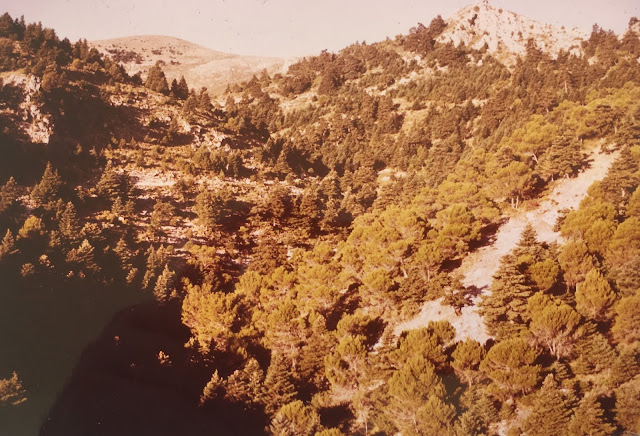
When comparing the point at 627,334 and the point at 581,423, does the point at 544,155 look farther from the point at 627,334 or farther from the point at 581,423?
the point at 581,423

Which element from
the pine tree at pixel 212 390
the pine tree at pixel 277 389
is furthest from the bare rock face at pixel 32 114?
the pine tree at pixel 277 389

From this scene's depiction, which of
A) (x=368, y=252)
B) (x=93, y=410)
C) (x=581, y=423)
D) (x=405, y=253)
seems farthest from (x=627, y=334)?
(x=93, y=410)

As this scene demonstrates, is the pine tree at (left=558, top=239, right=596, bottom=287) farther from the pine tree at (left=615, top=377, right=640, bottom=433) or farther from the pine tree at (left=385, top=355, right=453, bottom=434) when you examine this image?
the pine tree at (left=385, top=355, right=453, bottom=434)

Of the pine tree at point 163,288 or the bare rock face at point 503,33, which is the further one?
the bare rock face at point 503,33

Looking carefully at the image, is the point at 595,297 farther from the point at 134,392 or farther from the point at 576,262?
the point at 134,392

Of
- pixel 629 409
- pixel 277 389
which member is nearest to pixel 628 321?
pixel 629 409

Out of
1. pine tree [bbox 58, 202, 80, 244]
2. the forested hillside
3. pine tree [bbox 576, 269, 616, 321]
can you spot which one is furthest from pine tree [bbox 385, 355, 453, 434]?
pine tree [bbox 58, 202, 80, 244]

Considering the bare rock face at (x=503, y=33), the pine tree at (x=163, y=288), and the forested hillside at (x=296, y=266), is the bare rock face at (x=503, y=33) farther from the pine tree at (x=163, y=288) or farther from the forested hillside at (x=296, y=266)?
the pine tree at (x=163, y=288)
